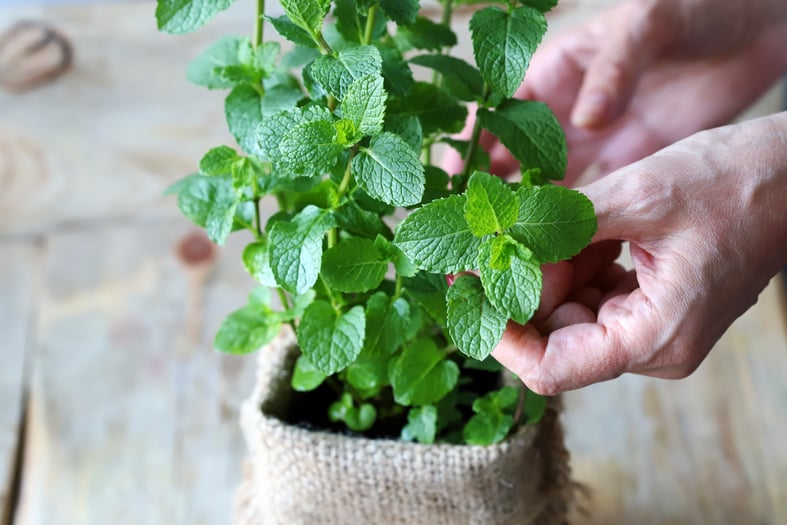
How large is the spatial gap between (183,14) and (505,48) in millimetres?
198

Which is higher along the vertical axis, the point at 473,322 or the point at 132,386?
the point at 473,322

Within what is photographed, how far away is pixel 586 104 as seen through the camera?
85 centimetres

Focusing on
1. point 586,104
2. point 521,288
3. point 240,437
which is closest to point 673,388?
point 586,104

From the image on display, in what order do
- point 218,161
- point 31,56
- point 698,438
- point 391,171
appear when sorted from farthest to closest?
point 31,56, point 698,438, point 218,161, point 391,171

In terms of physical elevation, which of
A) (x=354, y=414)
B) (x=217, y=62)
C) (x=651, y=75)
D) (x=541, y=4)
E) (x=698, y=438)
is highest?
(x=541, y=4)

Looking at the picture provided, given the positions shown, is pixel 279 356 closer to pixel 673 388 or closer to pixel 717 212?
pixel 717 212

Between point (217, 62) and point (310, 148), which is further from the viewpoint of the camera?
point (217, 62)

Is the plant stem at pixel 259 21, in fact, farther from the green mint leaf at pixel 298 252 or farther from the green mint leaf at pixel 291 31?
the green mint leaf at pixel 298 252

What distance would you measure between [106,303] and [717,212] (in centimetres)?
81

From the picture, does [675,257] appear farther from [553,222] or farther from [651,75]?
[651,75]

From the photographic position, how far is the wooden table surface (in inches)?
38.8

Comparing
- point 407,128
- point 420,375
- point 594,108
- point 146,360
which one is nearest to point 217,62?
point 407,128

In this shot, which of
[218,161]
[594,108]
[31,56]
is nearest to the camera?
[218,161]

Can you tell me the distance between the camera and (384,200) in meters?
0.48
